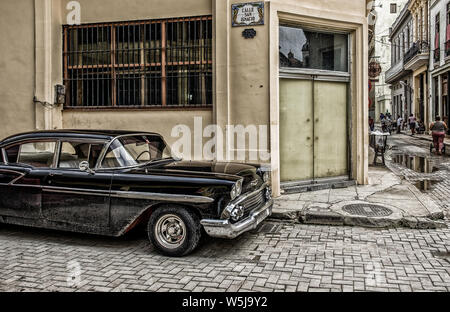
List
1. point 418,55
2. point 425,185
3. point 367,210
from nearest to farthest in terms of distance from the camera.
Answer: point 367,210, point 425,185, point 418,55

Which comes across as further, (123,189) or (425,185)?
(425,185)

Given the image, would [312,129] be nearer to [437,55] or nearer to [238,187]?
[238,187]

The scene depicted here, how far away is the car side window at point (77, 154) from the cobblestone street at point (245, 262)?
1.07m

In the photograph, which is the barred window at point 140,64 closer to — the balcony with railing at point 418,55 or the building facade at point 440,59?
the building facade at point 440,59

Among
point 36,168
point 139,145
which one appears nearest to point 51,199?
point 36,168

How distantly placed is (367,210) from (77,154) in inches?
183

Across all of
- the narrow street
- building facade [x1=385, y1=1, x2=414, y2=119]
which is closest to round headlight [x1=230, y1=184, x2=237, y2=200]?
the narrow street

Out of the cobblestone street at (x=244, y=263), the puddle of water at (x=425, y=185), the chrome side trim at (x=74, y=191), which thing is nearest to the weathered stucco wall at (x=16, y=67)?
the cobblestone street at (x=244, y=263)

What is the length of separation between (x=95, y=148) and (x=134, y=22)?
454cm

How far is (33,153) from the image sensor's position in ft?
18.9

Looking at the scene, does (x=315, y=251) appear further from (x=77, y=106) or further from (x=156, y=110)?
(x=77, y=106)

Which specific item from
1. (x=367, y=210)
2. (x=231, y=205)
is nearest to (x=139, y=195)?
(x=231, y=205)

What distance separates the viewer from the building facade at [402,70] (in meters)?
36.5
